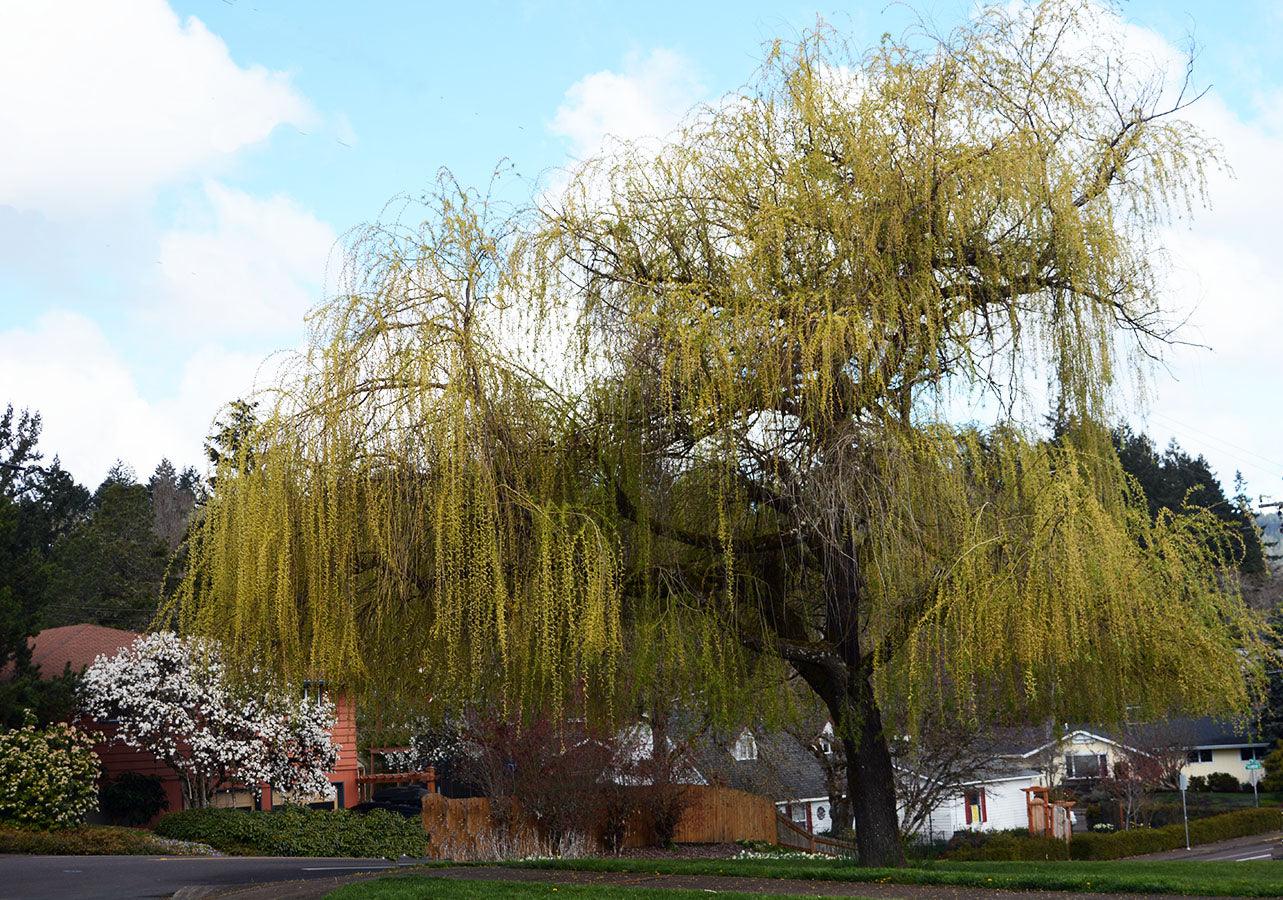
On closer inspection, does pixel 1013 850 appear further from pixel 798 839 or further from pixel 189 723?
pixel 189 723

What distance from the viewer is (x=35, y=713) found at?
24.3 m

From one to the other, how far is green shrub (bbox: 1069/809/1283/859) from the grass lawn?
938 inches

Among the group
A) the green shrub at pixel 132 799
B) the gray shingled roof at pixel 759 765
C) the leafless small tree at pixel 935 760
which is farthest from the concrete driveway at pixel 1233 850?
the green shrub at pixel 132 799

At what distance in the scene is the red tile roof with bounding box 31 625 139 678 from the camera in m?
29.1

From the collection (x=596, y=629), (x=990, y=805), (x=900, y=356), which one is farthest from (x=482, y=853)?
(x=990, y=805)

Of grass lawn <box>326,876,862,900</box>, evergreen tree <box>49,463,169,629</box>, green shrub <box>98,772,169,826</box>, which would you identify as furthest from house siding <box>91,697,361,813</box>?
grass lawn <box>326,876,862,900</box>

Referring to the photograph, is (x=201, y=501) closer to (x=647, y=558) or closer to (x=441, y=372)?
(x=441, y=372)

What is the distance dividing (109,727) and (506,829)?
1395 cm

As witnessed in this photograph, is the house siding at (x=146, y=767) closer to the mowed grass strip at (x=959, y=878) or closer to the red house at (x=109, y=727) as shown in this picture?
the red house at (x=109, y=727)

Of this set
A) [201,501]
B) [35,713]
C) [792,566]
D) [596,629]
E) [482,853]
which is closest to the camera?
[596,629]

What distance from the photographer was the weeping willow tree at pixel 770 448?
972 centimetres

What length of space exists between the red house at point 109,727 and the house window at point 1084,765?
90.3 ft

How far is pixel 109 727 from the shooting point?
1101 inches

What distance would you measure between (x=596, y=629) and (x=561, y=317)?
3.20m
